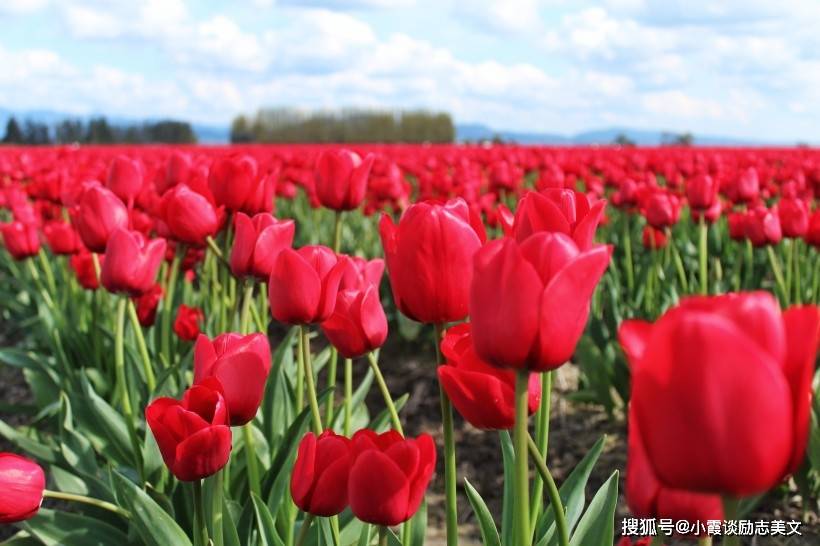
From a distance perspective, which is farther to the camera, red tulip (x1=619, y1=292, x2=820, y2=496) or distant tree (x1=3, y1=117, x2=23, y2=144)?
distant tree (x1=3, y1=117, x2=23, y2=144)

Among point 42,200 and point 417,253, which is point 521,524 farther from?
point 42,200

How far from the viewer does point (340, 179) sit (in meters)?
2.29

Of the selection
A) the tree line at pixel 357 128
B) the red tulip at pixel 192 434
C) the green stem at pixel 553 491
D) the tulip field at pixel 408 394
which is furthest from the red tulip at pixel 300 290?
the tree line at pixel 357 128

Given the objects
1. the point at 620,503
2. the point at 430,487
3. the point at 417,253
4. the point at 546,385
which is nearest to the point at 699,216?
the point at 620,503

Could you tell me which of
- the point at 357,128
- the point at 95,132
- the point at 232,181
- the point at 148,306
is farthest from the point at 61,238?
the point at 95,132

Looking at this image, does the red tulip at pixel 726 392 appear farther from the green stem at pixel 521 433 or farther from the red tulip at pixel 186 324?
the red tulip at pixel 186 324

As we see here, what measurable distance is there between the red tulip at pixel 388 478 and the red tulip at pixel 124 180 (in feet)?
6.33

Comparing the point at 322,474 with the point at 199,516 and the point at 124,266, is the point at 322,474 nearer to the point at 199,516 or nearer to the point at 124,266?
the point at 199,516

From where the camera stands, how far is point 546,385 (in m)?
1.27

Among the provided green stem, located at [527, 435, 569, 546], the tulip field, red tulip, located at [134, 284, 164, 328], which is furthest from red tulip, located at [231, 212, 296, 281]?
red tulip, located at [134, 284, 164, 328]

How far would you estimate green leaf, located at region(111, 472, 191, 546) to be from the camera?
156 cm

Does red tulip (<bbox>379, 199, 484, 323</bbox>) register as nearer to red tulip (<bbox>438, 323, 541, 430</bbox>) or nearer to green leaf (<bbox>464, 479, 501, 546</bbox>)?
red tulip (<bbox>438, 323, 541, 430</bbox>)

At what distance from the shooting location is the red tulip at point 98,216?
2164 mm

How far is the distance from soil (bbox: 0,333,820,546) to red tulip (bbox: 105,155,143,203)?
1.31 meters
